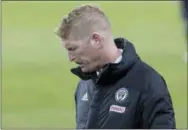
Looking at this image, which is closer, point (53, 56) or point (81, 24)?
point (81, 24)

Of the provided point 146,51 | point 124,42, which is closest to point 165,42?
point 146,51

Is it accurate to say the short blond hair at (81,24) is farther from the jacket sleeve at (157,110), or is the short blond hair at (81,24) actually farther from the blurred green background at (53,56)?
the blurred green background at (53,56)

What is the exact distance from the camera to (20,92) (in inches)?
484

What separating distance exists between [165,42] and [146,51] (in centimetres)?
113

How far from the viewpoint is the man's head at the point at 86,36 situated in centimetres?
399

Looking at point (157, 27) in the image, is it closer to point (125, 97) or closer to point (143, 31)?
point (143, 31)

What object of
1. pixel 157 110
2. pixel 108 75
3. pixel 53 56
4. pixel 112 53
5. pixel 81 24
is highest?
pixel 81 24

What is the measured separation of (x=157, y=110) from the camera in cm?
384

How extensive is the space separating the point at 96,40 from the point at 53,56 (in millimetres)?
10644

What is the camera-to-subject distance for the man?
3.92m

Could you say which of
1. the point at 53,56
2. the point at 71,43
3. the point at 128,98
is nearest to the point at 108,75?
the point at 128,98

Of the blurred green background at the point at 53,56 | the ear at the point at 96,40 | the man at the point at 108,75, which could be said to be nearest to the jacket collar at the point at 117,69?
the man at the point at 108,75

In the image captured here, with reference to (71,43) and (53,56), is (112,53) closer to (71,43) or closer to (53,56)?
(71,43)

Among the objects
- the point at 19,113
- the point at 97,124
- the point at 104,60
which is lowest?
the point at 19,113
